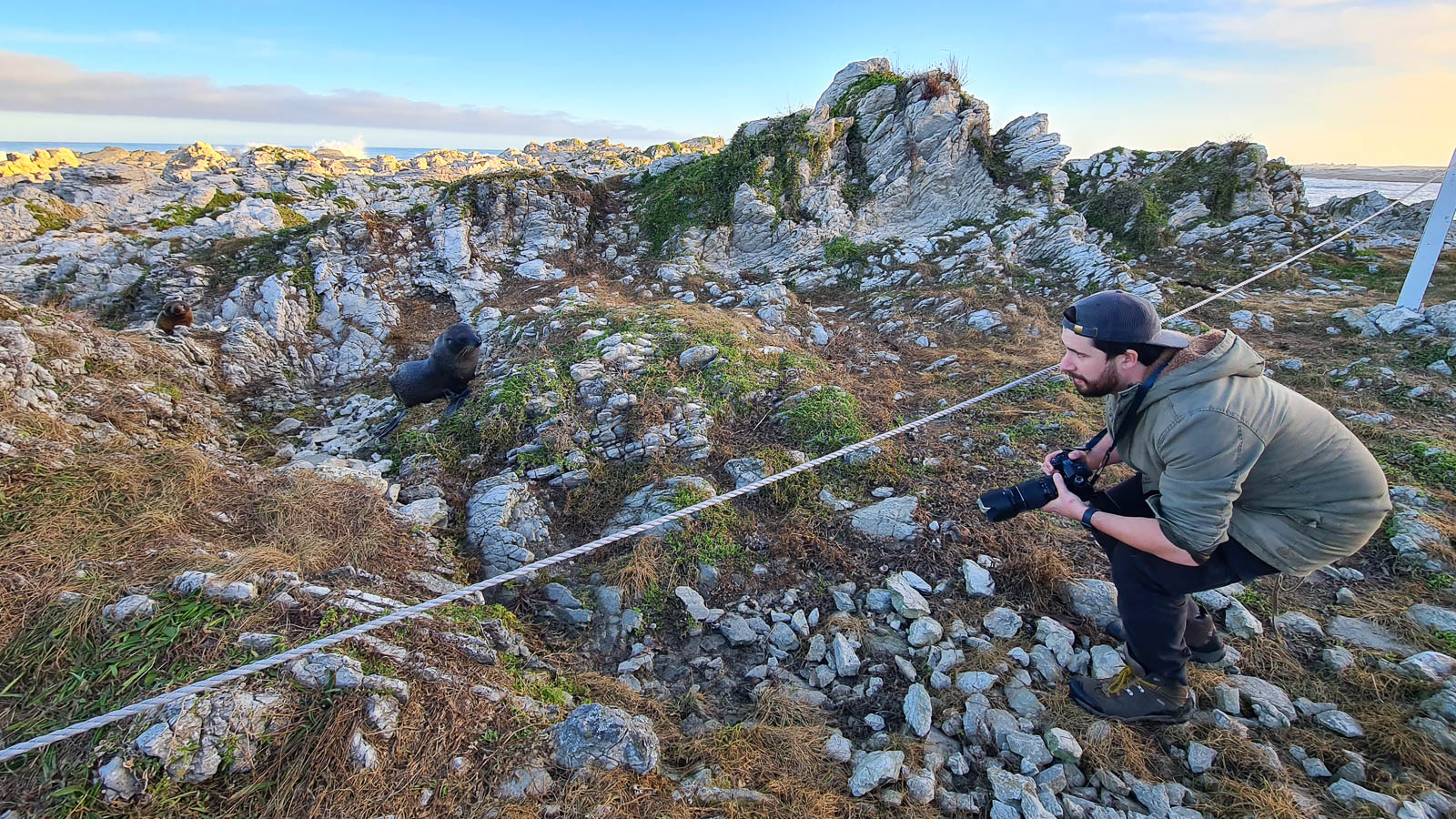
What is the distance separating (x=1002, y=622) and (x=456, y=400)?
5322mm

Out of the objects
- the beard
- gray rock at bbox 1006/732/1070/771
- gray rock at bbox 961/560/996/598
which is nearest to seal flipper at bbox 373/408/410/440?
gray rock at bbox 961/560/996/598

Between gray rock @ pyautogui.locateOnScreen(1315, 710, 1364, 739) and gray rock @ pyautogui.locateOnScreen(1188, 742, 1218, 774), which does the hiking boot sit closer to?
gray rock @ pyautogui.locateOnScreen(1188, 742, 1218, 774)

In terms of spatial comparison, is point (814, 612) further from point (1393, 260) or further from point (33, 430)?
point (1393, 260)

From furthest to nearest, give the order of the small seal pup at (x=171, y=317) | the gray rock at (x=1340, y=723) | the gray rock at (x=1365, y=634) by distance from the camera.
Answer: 1. the small seal pup at (x=171, y=317)
2. the gray rock at (x=1365, y=634)
3. the gray rock at (x=1340, y=723)

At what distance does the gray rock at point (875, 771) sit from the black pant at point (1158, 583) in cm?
132

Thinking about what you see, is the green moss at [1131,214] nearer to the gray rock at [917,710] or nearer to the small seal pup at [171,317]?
the gray rock at [917,710]

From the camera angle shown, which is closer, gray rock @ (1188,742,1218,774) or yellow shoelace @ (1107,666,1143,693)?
gray rock @ (1188,742,1218,774)

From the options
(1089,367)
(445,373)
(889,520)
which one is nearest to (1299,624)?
(889,520)

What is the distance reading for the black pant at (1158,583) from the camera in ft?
7.96

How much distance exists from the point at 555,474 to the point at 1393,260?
50.5ft

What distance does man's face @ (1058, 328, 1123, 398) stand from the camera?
2.32 m

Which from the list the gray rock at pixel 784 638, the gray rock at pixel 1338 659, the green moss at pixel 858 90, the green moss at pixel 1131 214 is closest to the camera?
the gray rock at pixel 1338 659

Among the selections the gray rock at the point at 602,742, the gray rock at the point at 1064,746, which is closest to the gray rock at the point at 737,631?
the gray rock at the point at 602,742

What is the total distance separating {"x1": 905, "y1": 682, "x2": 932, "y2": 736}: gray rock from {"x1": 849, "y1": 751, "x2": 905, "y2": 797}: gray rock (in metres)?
0.23
